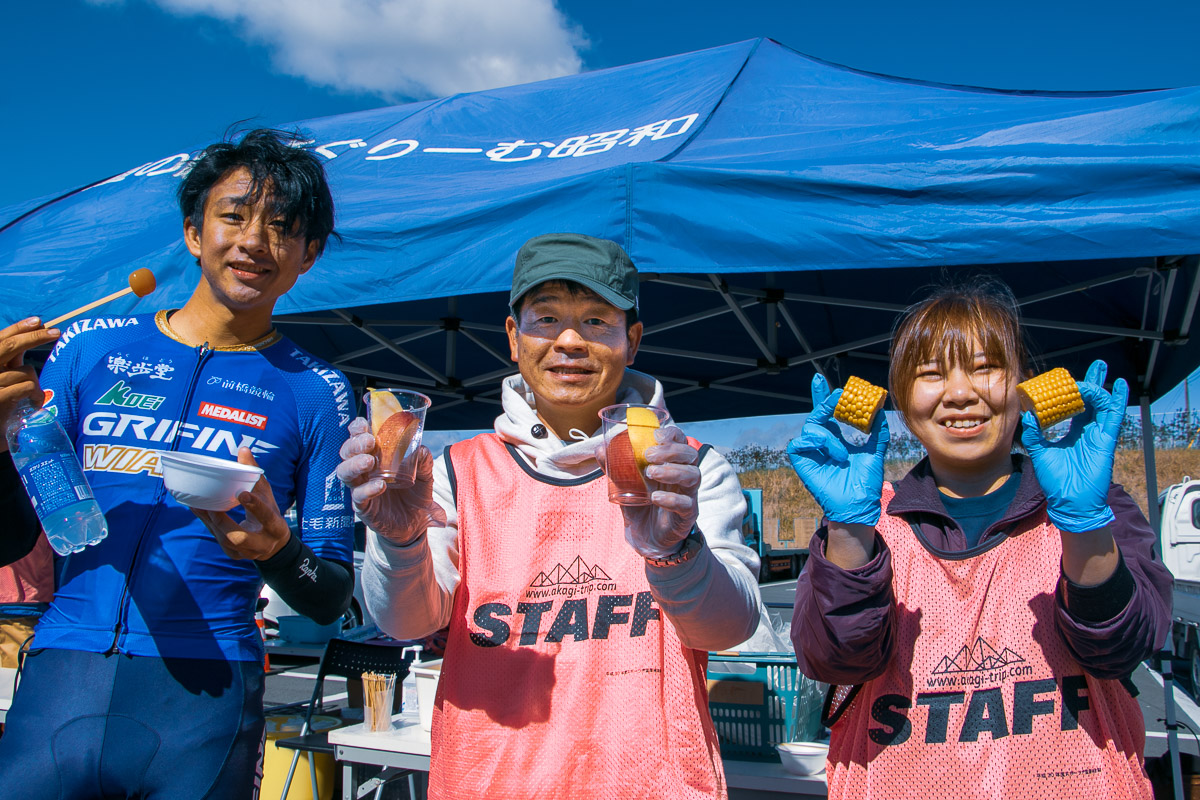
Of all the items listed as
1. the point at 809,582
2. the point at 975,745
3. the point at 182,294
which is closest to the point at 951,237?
the point at 809,582

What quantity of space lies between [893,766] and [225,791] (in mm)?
1299

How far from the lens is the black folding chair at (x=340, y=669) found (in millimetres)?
3150

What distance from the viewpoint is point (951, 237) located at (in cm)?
223

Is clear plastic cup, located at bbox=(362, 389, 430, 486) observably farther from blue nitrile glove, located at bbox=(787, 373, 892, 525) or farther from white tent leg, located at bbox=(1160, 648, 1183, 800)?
white tent leg, located at bbox=(1160, 648, 1183, 800)

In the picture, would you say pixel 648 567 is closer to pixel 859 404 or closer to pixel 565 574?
pixel 565 574

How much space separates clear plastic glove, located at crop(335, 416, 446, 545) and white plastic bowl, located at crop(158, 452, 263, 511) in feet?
0.57

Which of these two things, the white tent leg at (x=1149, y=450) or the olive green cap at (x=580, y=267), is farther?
the white tent leg at (x=1149, y=450)

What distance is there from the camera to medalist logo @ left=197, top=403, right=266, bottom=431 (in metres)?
1.71

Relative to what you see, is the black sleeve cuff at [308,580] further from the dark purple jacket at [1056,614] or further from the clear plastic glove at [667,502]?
the dark purple jacket at [1056,614]

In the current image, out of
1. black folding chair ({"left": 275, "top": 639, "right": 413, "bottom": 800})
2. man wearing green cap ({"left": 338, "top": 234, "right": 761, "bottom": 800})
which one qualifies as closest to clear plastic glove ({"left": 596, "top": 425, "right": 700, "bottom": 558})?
man wearing green cap ({"left": 338, "top": 234, "right": 761, "bottom": 800})

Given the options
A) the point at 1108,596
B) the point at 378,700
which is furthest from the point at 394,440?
the point at 378,700

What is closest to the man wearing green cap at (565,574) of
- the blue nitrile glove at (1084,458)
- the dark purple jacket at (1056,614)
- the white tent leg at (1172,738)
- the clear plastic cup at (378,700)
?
the dark purple jacket at (1056,614)

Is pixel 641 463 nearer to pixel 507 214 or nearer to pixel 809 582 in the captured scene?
pixel 809 582

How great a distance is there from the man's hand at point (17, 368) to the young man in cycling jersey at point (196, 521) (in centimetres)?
16
